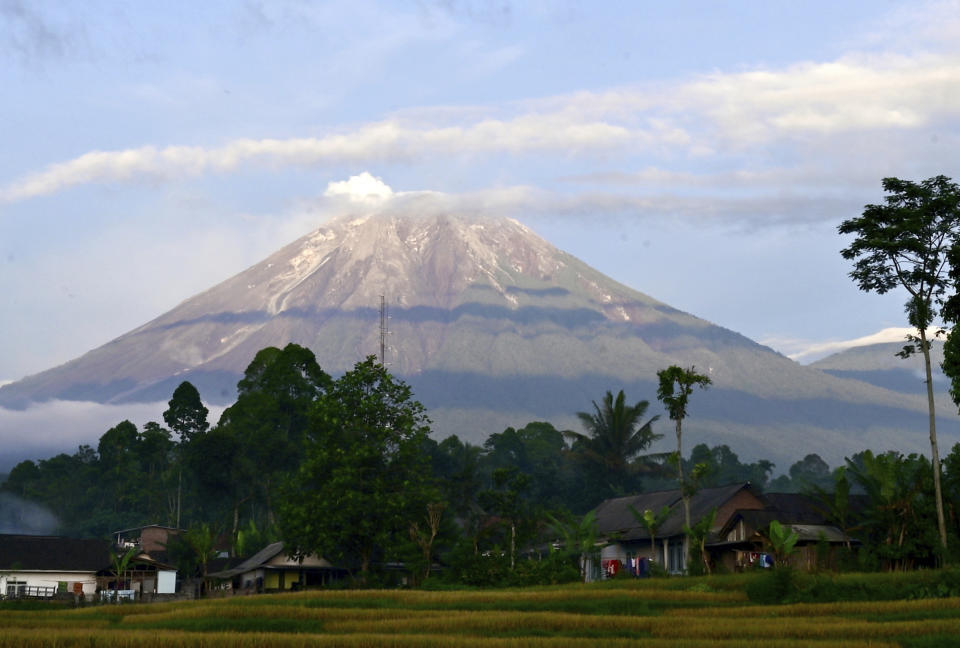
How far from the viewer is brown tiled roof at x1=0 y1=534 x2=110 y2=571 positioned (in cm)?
7850

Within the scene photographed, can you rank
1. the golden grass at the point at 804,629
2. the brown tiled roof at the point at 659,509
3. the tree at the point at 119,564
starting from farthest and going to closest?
the tree at the point at 119,564 → the brown tiled roof at the point at 659,509 → the golden grass at the point at 804,629

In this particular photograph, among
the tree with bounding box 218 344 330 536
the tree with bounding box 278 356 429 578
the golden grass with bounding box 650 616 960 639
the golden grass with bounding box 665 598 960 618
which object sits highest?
the tree with bounding box 218 344 330 536

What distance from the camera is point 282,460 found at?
113 meters

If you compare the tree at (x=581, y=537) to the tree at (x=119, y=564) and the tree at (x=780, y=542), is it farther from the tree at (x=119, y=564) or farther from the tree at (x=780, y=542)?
the tree at (x=119, y=564)

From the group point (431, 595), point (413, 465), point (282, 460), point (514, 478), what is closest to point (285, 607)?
point (431, 595)

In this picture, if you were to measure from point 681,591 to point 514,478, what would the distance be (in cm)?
2854

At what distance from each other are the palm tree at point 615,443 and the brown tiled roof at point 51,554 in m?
41.4

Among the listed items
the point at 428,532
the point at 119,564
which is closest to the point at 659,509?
the point at 428,532

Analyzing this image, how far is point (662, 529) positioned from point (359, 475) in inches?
692

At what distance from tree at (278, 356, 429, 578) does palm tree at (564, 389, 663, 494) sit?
120ft

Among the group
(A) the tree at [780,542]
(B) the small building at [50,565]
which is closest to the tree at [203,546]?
(B) the small building at [50,565]

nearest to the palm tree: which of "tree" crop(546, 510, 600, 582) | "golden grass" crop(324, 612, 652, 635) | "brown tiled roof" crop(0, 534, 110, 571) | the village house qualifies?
the village house

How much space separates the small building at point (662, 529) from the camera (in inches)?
2665

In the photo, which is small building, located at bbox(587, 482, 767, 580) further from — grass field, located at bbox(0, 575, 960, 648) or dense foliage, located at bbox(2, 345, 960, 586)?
grass field, located at bbox(0, 575, 960, 648)
